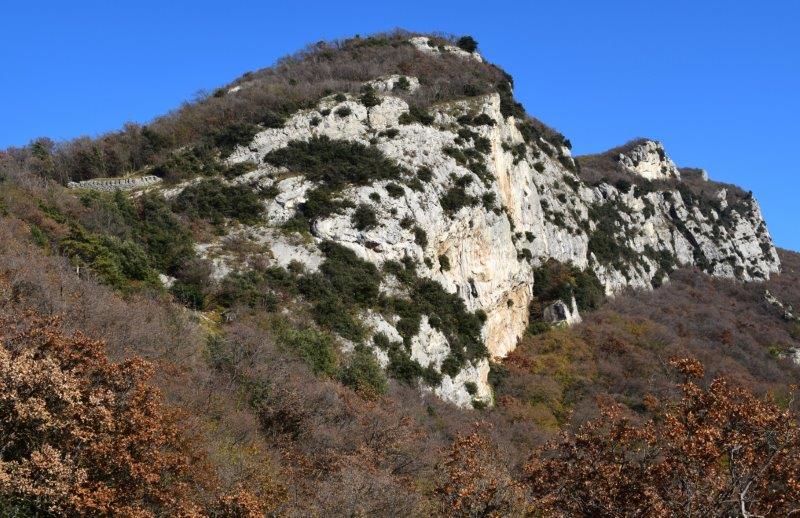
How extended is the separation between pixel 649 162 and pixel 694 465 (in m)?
108

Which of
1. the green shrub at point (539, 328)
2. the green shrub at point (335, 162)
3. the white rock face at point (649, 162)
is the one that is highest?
the white rock face at point (649, 162)

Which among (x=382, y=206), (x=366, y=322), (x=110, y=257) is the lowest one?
(x=366, y=322)

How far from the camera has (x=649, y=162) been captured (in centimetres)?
10644

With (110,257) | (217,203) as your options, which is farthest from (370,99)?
(110,257)

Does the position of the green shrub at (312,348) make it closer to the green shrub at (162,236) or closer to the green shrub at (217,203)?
the green shrub at (162,236)

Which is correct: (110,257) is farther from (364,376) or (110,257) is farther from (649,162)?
(649,162)

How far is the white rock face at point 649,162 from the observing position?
104750 mm

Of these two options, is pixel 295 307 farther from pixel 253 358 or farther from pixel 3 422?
pixel 3 422

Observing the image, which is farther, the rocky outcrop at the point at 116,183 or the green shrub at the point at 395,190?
the green shrub at the point at 395,190

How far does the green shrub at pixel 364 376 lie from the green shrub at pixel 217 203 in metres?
13.9

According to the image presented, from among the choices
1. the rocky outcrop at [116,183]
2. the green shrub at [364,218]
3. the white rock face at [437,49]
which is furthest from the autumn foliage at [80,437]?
the white rock face at [437,49]

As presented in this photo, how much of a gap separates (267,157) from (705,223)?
7713cm

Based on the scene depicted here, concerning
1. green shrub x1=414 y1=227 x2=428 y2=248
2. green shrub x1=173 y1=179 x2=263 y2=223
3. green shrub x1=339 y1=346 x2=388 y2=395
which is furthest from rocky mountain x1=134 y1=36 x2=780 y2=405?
green shrub x1=339 y1=346 x2=388 y2=395

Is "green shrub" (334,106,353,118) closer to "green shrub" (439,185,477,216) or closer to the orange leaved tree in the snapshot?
"green shrub" (439,185,477,216)
